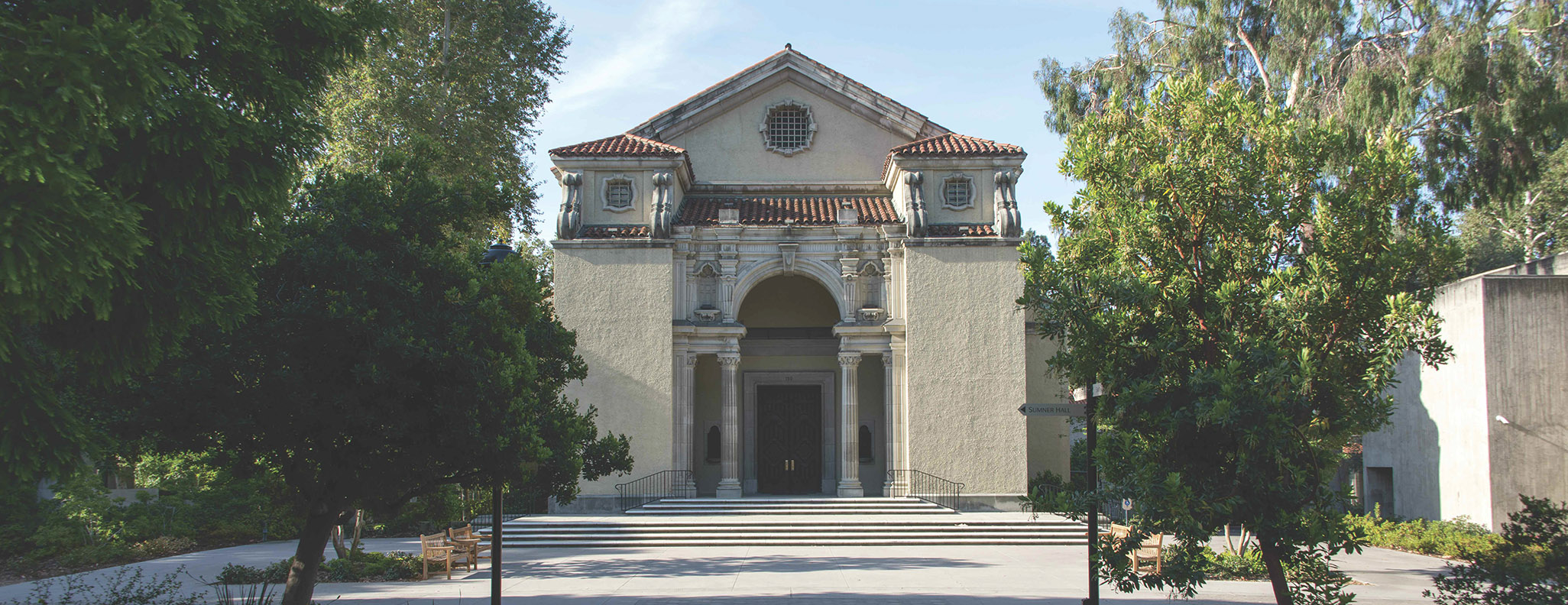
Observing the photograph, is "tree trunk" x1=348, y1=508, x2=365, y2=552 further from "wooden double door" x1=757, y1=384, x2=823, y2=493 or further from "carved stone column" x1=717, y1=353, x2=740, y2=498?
"wooden double door" x1=757, y1=384, x2=823, y2=493

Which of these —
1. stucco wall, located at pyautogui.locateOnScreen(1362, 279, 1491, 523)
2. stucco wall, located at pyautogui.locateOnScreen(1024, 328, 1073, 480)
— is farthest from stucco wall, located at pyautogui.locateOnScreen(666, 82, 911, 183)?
stucco wall, located at pyautogui.locateOnScreen(1362, 279, 1491, 523)

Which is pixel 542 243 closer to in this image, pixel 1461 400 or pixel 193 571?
pixel 193 571

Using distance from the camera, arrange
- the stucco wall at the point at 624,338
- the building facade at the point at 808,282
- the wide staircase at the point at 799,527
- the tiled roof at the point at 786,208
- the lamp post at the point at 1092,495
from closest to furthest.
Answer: the lamp post at the point at 1092,495 → the wide staircase at the point at 799,527 → the stucco wall at the point at 624,338 → the building facade at the point at 808,282 → the tiled roof at the point at 786,208

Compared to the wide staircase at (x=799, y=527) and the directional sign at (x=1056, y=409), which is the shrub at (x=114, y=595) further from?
the directional sign at (x=1056, y=409)

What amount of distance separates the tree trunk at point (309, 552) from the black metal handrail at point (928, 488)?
15.8m

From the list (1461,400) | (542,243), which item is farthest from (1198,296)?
(542,243)

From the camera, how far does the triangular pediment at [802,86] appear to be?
1069 inches

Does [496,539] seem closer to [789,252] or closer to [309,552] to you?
[309,552]

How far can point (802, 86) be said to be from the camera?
90.7 feet

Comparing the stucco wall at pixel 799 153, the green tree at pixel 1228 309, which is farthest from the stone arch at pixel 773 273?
the green tree at pixel 1228 309

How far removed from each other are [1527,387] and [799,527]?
1455cm

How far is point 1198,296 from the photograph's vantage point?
8828 mm

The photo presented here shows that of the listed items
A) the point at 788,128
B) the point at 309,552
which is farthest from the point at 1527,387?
the point at 309,552

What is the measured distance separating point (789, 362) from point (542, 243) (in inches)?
701
